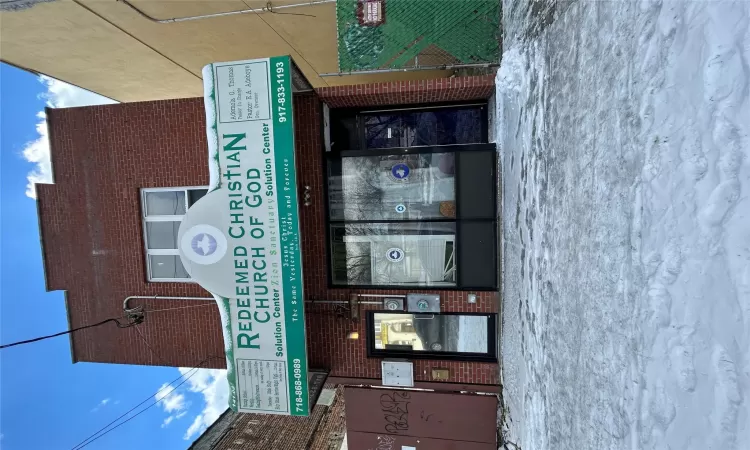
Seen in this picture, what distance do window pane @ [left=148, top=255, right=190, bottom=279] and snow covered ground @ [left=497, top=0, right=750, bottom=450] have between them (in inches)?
247

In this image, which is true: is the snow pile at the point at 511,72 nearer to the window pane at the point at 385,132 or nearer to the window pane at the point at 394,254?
the window pane at the point at 385,132

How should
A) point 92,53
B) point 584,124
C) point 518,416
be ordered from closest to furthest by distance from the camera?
point 584,124, point 518,416, point 92,53

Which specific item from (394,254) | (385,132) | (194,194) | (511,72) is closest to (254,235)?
(194,194)

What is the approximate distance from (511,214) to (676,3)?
363 centimetres

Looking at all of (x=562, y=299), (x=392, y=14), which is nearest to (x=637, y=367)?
(x=562, y=299)

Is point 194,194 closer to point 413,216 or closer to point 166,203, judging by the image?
point 166,203

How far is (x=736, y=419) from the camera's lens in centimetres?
207

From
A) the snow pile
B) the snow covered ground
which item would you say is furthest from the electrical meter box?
the snow pile

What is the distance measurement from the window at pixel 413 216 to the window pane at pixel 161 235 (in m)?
3.09

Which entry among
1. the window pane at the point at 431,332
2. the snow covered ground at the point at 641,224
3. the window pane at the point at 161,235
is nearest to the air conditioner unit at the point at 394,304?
the window pane at the point at 431,332

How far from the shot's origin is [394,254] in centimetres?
675

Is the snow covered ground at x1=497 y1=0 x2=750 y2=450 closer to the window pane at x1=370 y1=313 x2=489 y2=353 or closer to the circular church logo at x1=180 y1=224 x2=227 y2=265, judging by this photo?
the window pane at x1=370 y1=313 x2=489 y2=353

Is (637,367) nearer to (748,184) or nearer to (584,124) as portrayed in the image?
(748,184)

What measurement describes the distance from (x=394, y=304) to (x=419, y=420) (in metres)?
2.23
